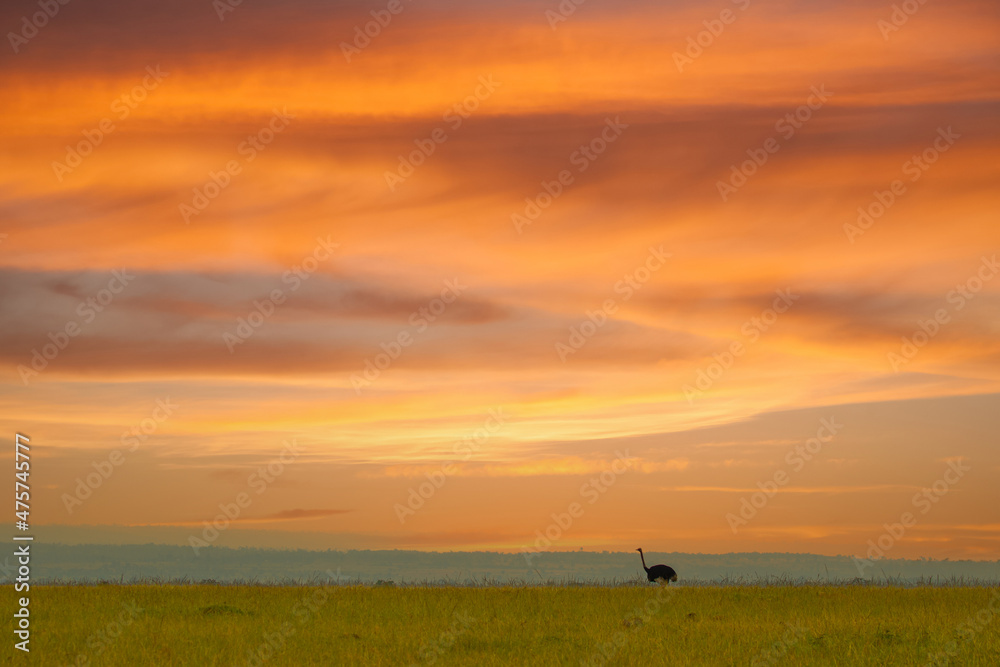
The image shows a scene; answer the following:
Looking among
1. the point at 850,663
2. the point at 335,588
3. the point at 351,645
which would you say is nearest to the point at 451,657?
the point at 351,645

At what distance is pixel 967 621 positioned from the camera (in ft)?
85.2

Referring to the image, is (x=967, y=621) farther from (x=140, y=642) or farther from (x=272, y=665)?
(x=140, y=642)

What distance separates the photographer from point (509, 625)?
24.4 metres

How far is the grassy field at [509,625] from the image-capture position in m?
20.4

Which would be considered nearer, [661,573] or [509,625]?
[509,625]

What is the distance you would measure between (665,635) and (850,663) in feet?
15.5

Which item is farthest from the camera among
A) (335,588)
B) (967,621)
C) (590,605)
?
(335,588)

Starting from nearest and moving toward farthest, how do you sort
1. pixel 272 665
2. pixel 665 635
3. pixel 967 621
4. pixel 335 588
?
pixel 272 665
pixel 665 635
pixel 967 621
pixel 335 588

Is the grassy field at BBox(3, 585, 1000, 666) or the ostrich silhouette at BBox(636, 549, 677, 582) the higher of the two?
the grassy field at BBox(3, 585, 1000, 666)

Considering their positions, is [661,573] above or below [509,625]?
below

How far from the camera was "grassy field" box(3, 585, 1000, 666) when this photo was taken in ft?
66.8

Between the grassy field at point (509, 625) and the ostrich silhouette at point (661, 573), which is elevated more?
the grassy field at point (509, 625)

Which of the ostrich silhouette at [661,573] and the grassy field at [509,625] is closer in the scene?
the grassy field at [509,625]

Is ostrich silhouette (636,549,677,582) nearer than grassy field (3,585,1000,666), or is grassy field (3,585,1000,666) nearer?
grassy field (3,585,1000,666)
